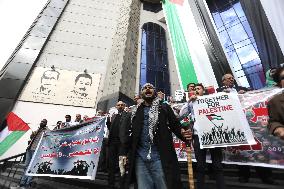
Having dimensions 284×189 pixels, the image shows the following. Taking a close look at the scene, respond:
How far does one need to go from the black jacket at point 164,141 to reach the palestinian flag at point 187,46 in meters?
6.58

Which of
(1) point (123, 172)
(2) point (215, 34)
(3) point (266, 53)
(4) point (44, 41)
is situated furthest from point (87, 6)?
(1) point (123, 172)

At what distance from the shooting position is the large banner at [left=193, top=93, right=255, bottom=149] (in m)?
4.87

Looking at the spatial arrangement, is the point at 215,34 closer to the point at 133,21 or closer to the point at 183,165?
the point at 183,165

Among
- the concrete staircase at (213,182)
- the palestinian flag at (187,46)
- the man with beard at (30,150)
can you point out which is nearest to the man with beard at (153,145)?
the concrete staircase at (213,182)

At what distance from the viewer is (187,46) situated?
11.6m

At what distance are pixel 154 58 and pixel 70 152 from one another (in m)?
14.6

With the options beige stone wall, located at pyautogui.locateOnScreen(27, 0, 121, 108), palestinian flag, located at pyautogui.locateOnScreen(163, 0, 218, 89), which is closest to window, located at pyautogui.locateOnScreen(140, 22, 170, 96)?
beige stone wall, located at pyautogui.locateOnScreen(27, 0, 121, 108)

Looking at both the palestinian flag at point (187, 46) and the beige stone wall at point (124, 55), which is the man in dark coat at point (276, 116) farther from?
the beige stone wall at point (124, 55)

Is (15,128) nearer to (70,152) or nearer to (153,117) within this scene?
(70,152)

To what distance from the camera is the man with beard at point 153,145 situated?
128 inches

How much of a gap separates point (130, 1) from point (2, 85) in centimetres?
1252

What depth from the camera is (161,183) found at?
10.5 feet

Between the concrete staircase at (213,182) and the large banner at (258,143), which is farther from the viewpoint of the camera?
the large banner at (258,143)

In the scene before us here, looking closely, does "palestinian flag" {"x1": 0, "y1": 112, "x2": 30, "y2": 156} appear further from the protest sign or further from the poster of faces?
the poster of faces
